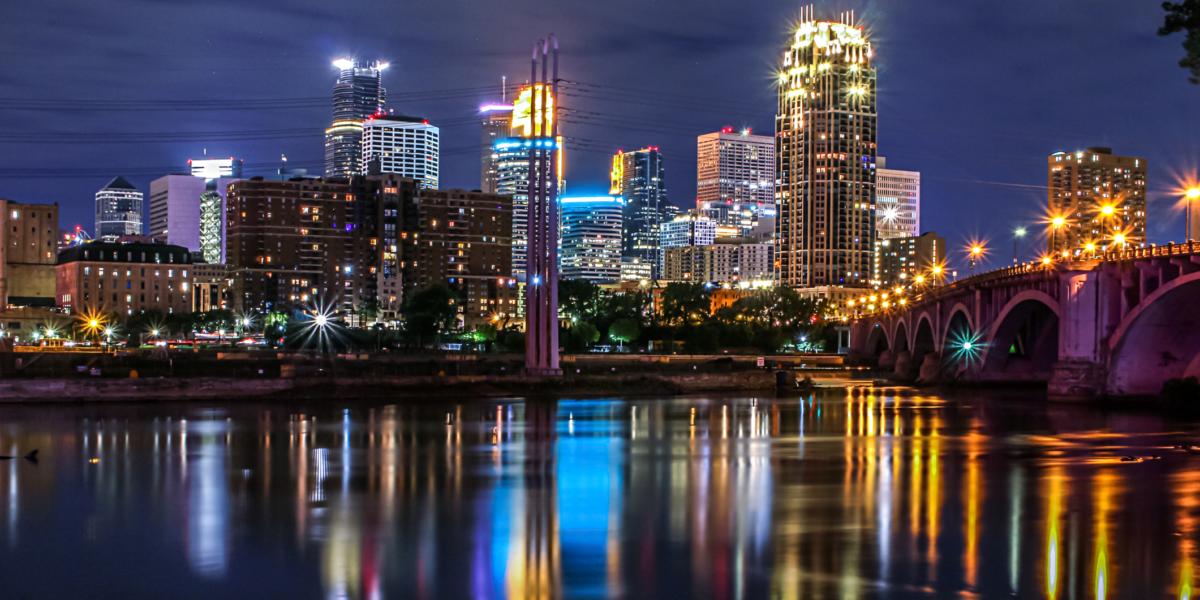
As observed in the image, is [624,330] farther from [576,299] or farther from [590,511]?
[590,511]

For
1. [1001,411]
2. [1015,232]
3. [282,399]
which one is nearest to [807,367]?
Result: [1015,232]

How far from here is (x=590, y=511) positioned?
33656 millimetres

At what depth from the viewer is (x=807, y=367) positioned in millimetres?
141625

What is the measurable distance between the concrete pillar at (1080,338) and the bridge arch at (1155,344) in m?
1.18

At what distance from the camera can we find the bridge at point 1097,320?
236 feet

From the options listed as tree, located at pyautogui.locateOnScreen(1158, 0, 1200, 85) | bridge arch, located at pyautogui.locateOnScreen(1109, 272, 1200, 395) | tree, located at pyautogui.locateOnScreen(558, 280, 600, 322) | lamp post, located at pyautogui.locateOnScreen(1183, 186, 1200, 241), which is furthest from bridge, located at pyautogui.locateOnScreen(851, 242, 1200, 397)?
tree, located at pyautogui.locateOnScreen(558, 280, 600, 322)

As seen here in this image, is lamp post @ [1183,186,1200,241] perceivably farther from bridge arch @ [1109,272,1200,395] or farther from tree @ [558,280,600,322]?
tree @ [558,280,600,322]

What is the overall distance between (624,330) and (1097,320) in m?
94.0

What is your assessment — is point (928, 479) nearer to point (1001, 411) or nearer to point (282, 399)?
point (1001, 411)

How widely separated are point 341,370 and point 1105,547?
216 feet

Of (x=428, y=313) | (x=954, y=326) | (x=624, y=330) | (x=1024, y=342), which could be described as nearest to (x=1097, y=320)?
(x=1024, y=342)

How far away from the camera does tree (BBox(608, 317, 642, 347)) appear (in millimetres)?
166500

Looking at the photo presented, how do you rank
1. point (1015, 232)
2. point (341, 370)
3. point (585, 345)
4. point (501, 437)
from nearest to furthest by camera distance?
point (501, 437), point (341, 370), point (1015, 232), point (585, 345)

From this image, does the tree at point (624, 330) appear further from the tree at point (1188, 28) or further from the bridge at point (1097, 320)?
the tree at point (1188, 28)
